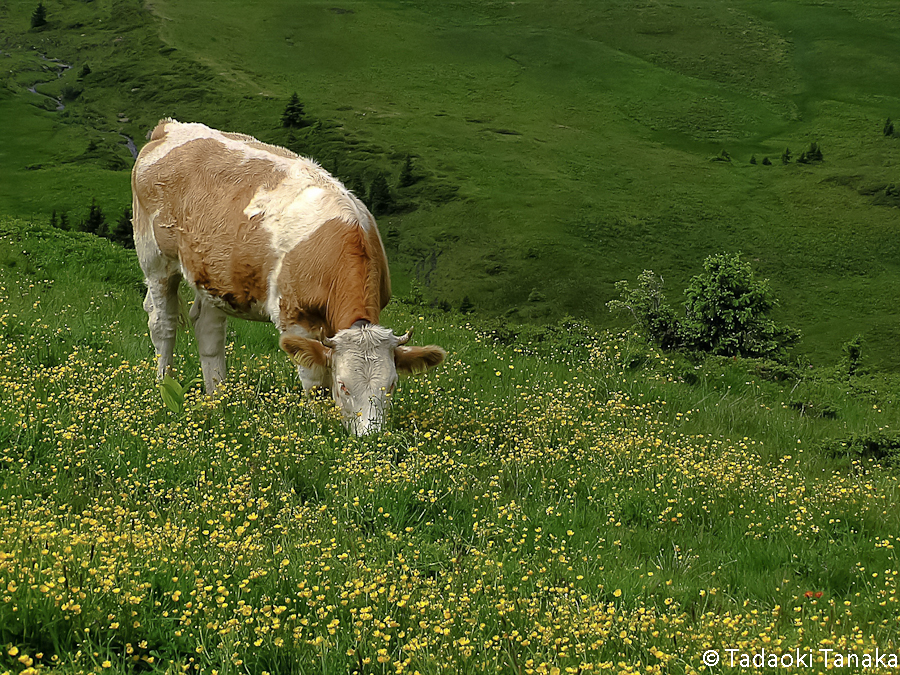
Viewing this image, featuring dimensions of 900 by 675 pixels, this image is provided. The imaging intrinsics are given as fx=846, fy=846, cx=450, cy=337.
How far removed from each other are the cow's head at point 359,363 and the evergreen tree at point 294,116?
80.0m

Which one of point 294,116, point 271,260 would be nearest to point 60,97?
point 294,116

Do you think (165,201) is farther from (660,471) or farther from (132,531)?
(660,471)

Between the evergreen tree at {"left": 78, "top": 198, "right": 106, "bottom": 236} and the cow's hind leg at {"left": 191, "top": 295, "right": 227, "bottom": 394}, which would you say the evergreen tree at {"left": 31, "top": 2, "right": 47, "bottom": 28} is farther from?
the cow's hind leg at {"left": 191, "top": 295, "right": 227, "bottom": 394}

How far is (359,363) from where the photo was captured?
8.38m

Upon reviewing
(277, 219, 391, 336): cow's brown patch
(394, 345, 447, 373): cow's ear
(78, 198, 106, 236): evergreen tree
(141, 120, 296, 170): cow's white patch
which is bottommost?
(78, 198, 106, 236): evergreen tree

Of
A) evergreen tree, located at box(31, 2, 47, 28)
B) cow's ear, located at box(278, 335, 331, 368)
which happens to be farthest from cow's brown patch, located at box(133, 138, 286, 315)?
evergreen tree, located at box(31, 2, 47, 28)

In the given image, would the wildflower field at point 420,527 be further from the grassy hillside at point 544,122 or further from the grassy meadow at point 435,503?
the grassy hillside at point 544,122

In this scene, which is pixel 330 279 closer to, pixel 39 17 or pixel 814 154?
pixel 814 154

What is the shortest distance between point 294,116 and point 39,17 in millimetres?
50468

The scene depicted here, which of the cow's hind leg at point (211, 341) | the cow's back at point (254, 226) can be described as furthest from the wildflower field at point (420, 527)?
the cow's back at point (254, 226)

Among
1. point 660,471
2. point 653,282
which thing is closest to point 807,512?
point 660,471

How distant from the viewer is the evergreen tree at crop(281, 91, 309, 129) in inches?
3354

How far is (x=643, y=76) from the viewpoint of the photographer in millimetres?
104250

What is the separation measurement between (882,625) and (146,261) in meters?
9.14
